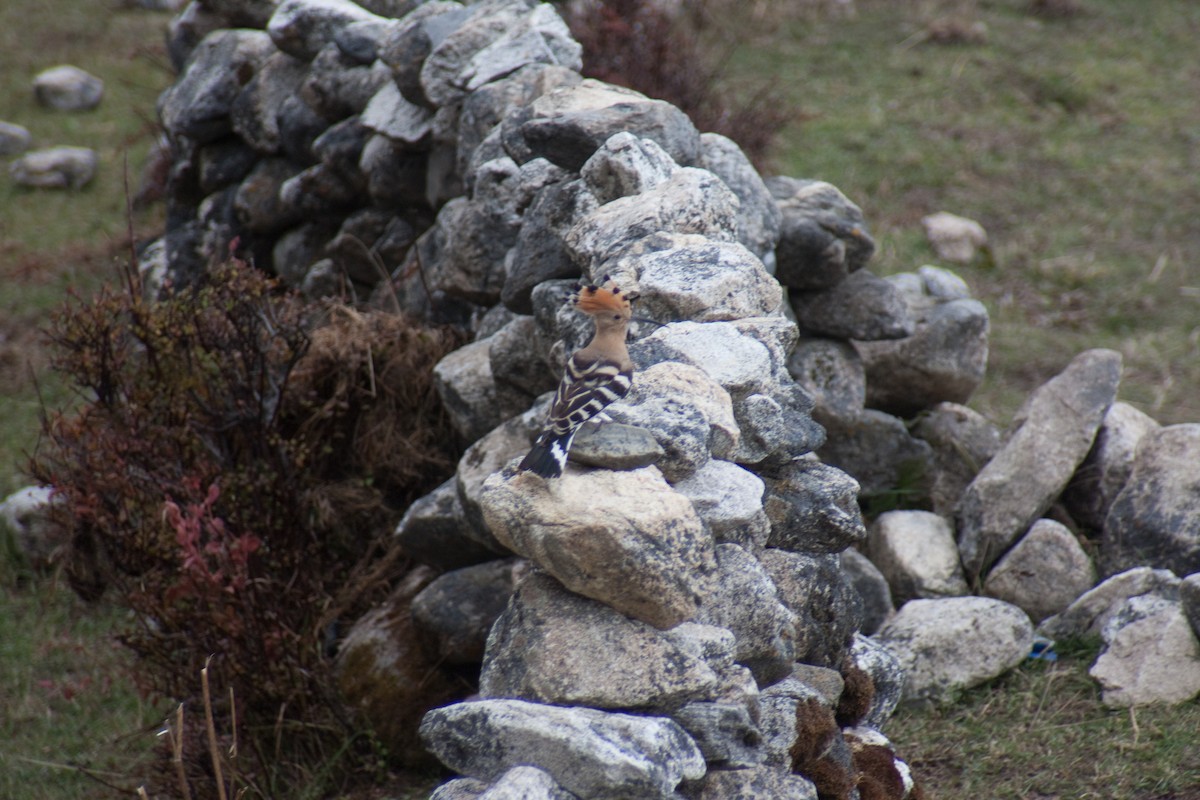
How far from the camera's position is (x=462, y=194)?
629cm

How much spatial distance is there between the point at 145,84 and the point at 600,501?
38.1 ft

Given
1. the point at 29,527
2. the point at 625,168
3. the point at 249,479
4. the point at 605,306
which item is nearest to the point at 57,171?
the point at 29,527

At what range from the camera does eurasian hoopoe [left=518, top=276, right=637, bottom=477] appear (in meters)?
2.91

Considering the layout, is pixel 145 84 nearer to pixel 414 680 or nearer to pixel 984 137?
pixel 984 137

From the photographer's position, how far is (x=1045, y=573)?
16.0 ft

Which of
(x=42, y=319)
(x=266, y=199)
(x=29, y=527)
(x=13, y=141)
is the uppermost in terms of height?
(x=266, y=199)

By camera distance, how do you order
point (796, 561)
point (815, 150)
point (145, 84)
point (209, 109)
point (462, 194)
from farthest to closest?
1. point (145, 84)
2. point (815, 150)
3. point (209, 109)
4. point (462, 194)
5. point (796, 561)

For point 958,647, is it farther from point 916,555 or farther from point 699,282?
point 699,282

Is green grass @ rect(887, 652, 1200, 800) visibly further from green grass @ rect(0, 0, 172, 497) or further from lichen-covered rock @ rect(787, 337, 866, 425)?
green grass @ rect(0, 0, 172, 497)

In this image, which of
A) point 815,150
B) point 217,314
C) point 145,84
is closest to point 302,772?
point 217,314

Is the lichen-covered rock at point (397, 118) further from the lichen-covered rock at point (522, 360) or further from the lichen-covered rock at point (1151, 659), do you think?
the lichen-covered rock at point (1151, 659)

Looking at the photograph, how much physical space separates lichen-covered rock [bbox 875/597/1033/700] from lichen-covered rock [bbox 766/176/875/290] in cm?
163

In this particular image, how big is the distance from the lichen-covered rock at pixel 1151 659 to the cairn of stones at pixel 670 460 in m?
0.01

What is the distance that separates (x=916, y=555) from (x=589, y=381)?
2.51m
